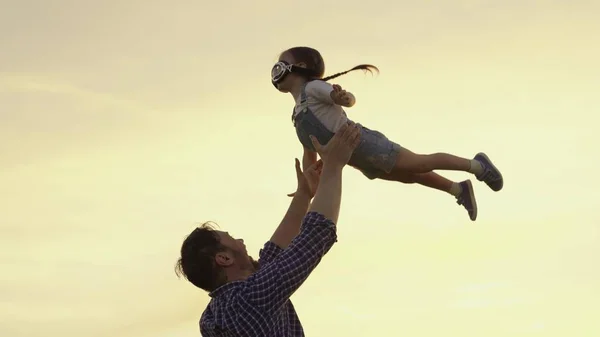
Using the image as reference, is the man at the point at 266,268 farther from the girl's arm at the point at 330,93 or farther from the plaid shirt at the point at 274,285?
the girl's arm at the point at 330,93

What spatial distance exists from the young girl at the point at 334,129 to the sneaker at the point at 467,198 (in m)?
0.02

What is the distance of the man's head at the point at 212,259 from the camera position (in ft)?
17.2

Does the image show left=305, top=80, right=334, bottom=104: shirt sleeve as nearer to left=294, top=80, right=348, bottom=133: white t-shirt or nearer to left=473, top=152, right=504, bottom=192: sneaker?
left=294, top=80, right=348, bottom=133: white t-shirt

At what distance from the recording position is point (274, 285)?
4.87 meters

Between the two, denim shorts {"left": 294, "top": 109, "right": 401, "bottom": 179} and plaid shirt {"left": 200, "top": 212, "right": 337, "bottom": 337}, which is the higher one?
denim shorts {"left": 294, "top": 109, "right": 401, "bottom": 179}

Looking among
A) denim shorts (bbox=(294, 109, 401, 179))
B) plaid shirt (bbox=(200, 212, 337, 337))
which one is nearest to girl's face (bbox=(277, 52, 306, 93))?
denim shorts (bbox=(294, 109, 401, 179))

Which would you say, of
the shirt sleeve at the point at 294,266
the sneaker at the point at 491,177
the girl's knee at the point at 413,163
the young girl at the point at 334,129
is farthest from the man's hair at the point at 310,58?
the shirt sleeve at the point at 294,266

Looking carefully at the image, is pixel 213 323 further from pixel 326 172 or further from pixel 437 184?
pixel 437 184

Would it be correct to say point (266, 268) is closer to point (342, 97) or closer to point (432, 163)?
point (342, 97)

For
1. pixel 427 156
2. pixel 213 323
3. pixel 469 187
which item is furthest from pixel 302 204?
pixel 469 187

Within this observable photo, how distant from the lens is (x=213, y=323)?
5031 millimetres

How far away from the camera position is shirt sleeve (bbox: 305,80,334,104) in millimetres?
6555

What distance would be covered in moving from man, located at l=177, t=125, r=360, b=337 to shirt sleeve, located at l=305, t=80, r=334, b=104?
1458mm

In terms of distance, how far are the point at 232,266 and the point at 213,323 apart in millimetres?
421
